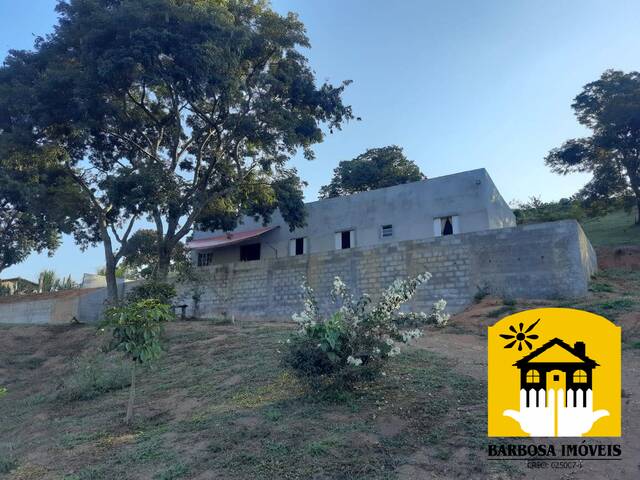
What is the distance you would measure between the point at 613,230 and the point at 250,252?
21276mm

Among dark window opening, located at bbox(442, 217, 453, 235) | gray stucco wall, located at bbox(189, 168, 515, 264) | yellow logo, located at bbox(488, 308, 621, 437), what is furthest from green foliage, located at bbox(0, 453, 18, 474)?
dark window opening, located at bbox(442, 217, 453, 235)

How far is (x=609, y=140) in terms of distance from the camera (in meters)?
25.0

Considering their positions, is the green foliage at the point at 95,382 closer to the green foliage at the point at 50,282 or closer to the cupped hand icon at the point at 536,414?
the cupped hand icon at the point at 536,414

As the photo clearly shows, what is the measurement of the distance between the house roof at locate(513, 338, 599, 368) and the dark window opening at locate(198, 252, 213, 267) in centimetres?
2217

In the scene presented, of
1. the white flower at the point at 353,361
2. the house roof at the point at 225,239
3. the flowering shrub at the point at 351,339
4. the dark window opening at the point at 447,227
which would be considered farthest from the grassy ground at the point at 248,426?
the house roof at the point at 225,239

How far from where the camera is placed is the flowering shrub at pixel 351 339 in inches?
238

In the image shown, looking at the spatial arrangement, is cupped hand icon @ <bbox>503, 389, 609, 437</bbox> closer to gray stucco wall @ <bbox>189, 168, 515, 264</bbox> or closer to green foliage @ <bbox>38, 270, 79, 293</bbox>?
gray stucco wall @ <bbox>189, 168, 515, 264</bbox>

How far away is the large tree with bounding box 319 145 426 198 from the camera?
101 feet

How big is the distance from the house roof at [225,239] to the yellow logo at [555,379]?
1825cm

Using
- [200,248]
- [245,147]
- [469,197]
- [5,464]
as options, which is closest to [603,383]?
[5,464]

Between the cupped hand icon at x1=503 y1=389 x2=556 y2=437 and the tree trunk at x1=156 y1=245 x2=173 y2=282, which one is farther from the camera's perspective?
the tree trunk at x1=156 y1=245 x2=173 y2=282

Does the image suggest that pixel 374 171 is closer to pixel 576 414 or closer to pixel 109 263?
pixel 109 263

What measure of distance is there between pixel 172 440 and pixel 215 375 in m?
2.95

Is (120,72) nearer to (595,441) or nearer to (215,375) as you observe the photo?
(215,375)
